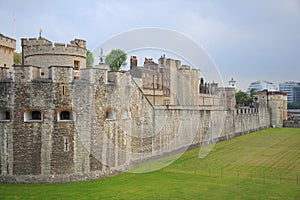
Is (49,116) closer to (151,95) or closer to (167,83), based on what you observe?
(151,95)

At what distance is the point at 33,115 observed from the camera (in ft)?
62.3

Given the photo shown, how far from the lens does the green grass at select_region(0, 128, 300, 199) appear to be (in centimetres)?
1644

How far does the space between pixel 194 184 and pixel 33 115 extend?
9881 millimetres

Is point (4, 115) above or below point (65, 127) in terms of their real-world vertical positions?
above

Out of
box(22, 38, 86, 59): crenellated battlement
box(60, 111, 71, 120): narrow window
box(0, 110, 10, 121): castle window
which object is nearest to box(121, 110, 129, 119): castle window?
box(60, 111, 71, 120): narrow window

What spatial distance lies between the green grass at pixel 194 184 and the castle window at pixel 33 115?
3.63 metres

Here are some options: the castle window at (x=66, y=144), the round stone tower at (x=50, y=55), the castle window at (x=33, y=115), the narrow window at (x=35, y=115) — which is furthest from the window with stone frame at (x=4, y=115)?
the castle window at (x=66, y=144)

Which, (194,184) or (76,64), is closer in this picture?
(194,184)

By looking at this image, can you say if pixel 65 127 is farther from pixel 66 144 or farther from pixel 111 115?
pixel 111 115

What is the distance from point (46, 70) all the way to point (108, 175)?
7675 millimetres

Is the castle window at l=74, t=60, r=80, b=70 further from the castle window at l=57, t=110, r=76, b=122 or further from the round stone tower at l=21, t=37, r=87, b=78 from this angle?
the castle window at l=57, t=110, r=76, b=122

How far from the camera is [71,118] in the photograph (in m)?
19.3

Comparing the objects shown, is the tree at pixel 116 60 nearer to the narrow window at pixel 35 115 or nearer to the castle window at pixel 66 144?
the narrow window at pixel 35 115

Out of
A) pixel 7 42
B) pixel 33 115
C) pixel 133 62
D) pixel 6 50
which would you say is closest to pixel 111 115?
pixel 33 115
